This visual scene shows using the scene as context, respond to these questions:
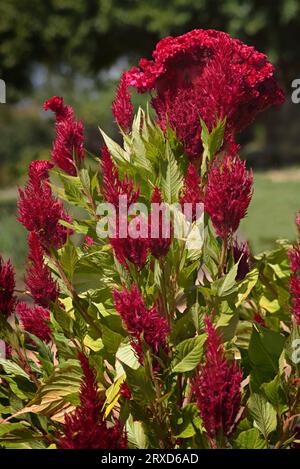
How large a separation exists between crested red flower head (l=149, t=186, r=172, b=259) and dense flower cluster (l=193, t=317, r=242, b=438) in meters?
0.31

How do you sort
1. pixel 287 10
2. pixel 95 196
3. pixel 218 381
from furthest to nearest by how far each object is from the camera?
pixel 287 10 → pixel 95 196 → pixel 218 381

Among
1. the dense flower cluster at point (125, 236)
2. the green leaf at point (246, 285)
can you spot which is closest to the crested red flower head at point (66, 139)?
the dense flower cluster at point (125, 236)

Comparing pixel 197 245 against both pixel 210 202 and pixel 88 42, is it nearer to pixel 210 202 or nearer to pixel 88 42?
pixel 210 202

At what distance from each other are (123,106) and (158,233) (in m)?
0.76

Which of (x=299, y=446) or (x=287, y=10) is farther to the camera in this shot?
(x=287, y=10)

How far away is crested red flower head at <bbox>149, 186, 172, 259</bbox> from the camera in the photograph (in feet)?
6.29

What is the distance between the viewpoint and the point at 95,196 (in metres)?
2.51

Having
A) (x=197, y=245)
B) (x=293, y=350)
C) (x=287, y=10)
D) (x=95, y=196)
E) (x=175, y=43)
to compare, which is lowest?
(x=293, y=350)

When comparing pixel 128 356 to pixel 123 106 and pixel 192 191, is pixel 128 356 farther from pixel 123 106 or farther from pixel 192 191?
pixel 123 106

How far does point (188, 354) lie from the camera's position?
2.10m

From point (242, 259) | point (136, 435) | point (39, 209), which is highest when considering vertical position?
point (39, 209)

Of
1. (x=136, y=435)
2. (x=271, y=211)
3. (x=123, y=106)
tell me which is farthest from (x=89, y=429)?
(x=271, y=211)

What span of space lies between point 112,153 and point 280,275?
1060mm
